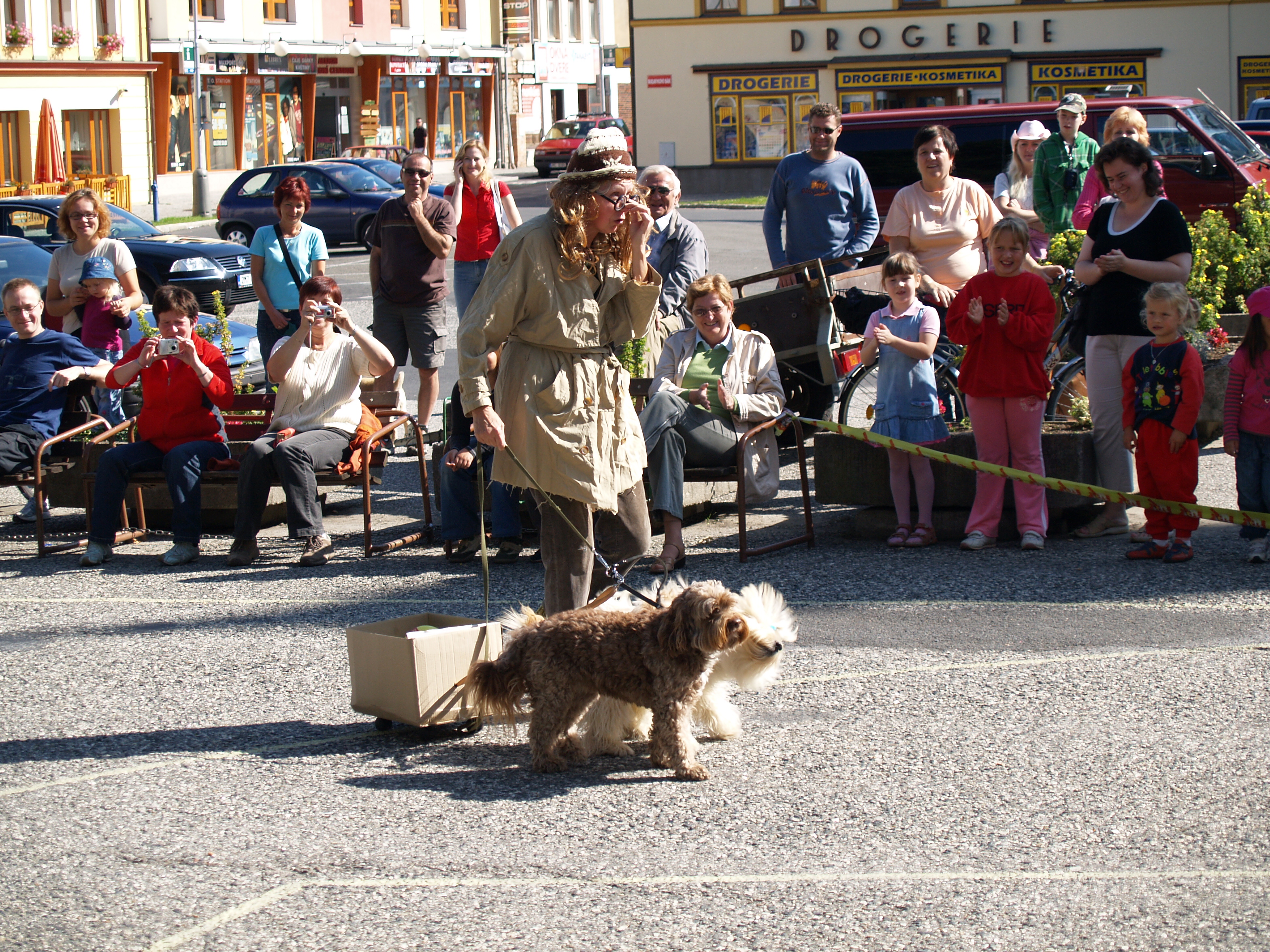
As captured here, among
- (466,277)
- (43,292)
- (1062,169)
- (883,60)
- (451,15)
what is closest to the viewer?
(1062,169)

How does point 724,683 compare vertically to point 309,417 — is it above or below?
below

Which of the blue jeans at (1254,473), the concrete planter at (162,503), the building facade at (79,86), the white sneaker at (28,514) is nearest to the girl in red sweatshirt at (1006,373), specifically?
the blue jeans at (1254,473)

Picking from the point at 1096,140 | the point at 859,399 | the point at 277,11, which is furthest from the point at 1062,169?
the point at 277,11

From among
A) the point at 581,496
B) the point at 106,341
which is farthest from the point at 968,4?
the point at 581,496

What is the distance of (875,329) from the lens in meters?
7.82

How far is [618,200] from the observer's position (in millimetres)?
4844

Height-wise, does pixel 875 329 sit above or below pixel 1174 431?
above

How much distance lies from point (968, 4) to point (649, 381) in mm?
35491

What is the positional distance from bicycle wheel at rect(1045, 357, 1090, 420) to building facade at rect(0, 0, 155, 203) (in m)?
33.9

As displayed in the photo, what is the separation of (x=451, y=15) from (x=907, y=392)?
173 ft

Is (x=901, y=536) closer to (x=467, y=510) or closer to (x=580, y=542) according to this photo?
(x=467, y=510)

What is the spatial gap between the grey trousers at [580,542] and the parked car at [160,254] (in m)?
14.7

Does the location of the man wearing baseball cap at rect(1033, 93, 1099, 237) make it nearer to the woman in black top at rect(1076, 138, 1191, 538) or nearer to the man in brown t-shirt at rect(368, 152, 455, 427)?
the woman in black top at rect(1076, 138, 1191, 538)

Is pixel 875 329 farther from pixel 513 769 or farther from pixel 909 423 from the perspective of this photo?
pixel 513 769
